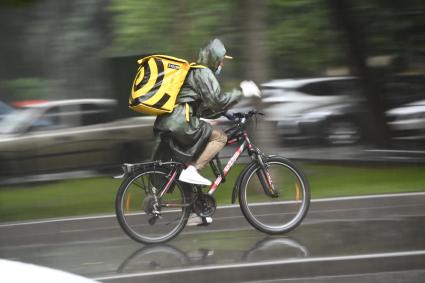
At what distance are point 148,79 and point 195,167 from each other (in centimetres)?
86

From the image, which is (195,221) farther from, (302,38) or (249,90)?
(302,38)

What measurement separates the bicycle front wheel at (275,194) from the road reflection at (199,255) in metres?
0.25

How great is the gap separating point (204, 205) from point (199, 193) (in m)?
0.12

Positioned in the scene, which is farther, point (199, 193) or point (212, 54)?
point (212, 54)

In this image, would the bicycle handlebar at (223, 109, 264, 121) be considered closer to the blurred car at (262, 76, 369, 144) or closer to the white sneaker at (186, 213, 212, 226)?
the white sneaker at (186, 213, 212, 226)

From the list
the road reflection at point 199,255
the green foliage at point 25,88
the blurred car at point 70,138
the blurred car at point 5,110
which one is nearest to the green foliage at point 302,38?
the blurred car at point 70,138

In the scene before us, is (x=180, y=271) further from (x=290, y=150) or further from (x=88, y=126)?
(x=290, y=150)

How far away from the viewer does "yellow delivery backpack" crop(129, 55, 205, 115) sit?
A: 7.85m

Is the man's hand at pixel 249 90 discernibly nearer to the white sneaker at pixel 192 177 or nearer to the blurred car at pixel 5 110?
the white sneaker at pixel 192 177

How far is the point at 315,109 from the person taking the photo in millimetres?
18625

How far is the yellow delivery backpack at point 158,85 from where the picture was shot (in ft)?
25.7

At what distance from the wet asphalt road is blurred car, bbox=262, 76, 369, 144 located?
815cm

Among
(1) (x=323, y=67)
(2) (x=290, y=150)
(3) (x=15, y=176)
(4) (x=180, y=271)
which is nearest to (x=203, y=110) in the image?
(4) (x=180, y=271)

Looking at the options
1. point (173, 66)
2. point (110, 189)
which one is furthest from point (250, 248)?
point (110, 189)
